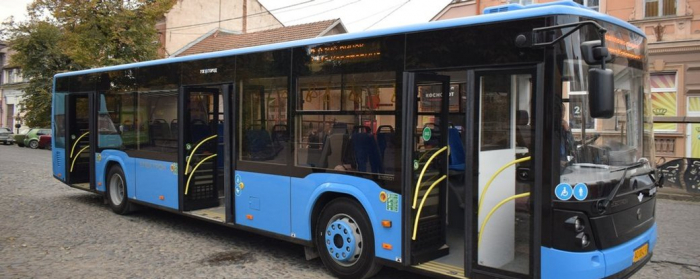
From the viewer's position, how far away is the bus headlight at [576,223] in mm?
4172

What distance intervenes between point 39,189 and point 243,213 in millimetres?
8636

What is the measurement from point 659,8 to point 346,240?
628 inches

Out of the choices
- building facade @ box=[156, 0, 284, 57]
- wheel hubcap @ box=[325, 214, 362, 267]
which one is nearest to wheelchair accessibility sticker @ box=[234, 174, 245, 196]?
wheel hubcap @ box=[325, 214, 362, 267]

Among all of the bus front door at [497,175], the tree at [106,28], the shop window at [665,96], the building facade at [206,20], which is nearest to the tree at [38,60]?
the tree at [106,28]

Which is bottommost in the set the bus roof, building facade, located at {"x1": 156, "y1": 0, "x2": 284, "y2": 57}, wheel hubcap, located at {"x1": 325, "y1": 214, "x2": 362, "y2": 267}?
wheel hubcap, located at {"x1": 325, "y1": 214, "x2": 362, "y2": 267}

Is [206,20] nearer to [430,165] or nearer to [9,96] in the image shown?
[9,96]

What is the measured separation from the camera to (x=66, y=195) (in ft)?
40.2

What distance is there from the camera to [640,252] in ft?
15.8

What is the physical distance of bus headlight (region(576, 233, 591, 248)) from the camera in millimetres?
4168

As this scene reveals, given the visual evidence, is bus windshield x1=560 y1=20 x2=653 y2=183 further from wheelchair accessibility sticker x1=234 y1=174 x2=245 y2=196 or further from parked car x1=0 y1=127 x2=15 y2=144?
parked car x1=0 y1=127 x2=15 y2=144

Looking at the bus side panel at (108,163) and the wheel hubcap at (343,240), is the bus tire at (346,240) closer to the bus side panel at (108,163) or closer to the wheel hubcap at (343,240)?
the wheel hubcap at (343,240)

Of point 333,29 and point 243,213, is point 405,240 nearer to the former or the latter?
point 243,213

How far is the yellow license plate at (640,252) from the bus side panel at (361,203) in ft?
6.69

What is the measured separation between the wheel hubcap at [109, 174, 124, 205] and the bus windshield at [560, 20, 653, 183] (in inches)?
317
